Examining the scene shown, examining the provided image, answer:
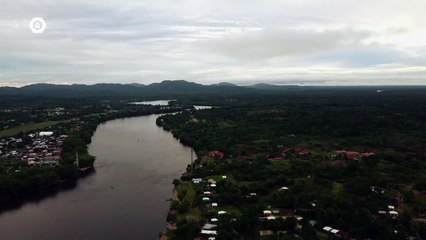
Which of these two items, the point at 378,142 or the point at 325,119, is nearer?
the point at 378,142

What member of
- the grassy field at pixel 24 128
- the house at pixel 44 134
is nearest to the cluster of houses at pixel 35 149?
the house at pixel 44 134

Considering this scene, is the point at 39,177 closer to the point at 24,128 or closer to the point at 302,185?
the point at 302,185

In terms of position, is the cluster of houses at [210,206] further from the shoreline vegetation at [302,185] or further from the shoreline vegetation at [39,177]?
the shoreline vegetation at [39,177]

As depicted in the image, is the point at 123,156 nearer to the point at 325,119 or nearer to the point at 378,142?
the point at 378,142

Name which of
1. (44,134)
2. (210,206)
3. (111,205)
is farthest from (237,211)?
(44,134)

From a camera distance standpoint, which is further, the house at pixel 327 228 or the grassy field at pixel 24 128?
the grassy field at pixel 24 128

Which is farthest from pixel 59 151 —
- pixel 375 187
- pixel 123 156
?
pixel 375 187

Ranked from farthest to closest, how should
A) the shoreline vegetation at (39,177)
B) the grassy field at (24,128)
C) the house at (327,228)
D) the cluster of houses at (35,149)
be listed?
the grassy field at (24,128)
the cluster of houses at (35,149)
the shoreline vegetation at (39,177)
the house at (327,228)
